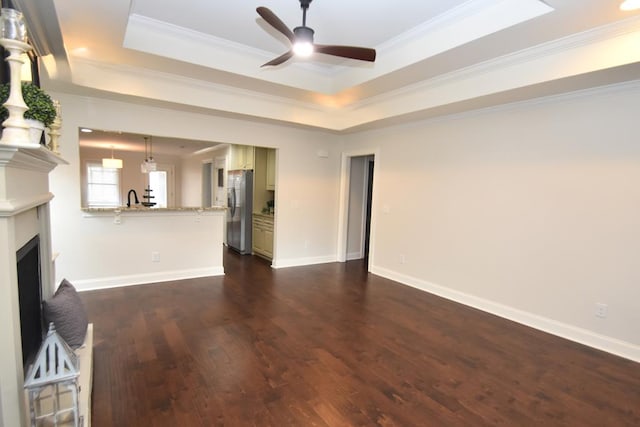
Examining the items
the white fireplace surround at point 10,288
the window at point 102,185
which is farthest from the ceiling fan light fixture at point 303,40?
the window at point 102,185

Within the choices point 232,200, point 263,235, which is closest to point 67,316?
point 263,235

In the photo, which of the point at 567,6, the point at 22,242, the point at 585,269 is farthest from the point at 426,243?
the point at 22,242

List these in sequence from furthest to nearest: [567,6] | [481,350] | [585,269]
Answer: [585,269] < [481,350] < [567,6]

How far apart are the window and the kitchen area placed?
4.87m

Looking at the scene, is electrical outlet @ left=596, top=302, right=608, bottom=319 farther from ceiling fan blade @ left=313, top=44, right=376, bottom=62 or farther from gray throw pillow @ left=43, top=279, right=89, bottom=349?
gray throw pillow @ left=43, top=279, right=89, bottom=349

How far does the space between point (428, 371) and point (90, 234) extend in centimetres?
419

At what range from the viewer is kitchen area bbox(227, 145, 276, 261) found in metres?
6.32

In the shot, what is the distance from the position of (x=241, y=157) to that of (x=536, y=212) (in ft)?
17.6

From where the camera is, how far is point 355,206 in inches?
251

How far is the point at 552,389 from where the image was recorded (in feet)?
7.75

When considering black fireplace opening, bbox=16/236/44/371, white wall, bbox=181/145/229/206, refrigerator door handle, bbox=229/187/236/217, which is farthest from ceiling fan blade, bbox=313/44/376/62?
white wall, bbox=181/145/229/206

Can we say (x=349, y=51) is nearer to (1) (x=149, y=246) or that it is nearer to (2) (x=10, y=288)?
(2) (x=10, y=288)

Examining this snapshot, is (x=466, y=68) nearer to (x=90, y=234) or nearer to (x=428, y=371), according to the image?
(x=428, y=371)

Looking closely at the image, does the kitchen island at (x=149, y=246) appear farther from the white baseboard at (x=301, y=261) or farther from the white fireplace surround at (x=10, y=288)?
the white fireplace surround at (x=10, y=288)
